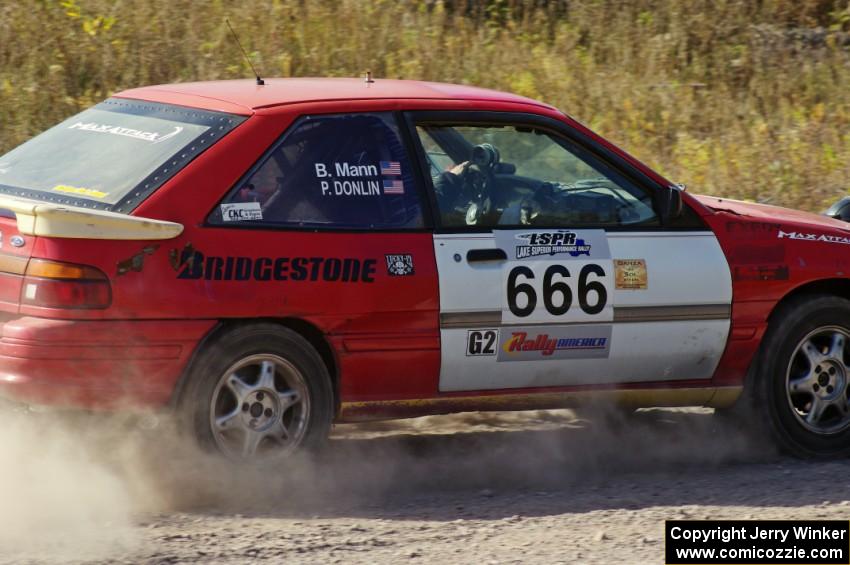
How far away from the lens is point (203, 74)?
36.1 feet

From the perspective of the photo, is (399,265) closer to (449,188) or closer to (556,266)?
(449,188)

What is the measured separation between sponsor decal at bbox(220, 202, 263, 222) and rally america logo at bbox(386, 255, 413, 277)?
561 millimetres

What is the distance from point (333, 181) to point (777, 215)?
2281mm

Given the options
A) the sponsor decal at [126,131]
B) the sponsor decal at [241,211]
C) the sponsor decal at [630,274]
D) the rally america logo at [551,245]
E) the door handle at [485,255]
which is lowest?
the sponsor decal at [630,274]

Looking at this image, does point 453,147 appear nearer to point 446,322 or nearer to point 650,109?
point 446,322

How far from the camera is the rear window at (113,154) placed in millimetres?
4879

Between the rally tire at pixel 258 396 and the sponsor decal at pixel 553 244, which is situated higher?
the sponsor decal at pixel 553 244

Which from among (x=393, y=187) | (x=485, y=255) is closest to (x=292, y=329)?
(x=393, y=187)

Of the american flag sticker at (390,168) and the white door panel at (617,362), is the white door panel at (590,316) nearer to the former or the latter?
the white door panel at (617,362)

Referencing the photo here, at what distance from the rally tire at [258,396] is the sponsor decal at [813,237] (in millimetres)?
2305

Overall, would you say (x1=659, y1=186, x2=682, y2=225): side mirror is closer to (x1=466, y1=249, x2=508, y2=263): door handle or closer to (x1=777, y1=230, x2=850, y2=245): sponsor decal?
(x1=777, y1=230, x2=850, y2=245): sponsor decal

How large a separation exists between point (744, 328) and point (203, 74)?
6569mm

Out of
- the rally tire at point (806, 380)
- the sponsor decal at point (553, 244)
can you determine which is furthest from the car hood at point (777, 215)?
the sponsor decal at point (553, 244)

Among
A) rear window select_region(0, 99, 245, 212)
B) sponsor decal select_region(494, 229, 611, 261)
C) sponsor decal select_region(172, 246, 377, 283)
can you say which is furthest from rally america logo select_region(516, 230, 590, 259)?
rear window select_region(0, 99, 245, 212)
